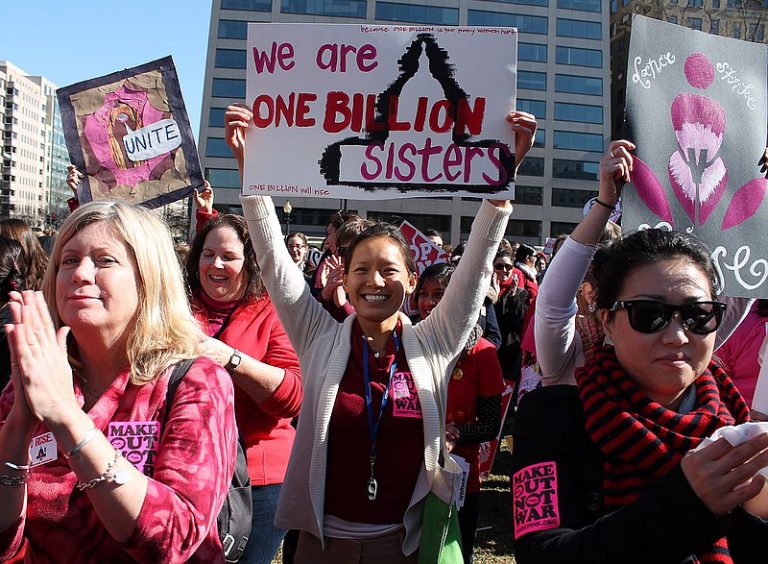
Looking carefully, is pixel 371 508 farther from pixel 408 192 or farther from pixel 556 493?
pixel 408 192

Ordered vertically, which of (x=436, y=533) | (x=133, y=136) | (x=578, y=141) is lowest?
(x=436, y=533)

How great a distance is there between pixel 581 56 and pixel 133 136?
2490 inches

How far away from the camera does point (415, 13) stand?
5919 centimetres

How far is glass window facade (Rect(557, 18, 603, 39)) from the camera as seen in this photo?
6153cm

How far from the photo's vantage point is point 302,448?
268 cm

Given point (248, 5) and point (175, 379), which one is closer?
point (175, 379)

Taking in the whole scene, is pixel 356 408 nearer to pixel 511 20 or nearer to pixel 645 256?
pixel 645 256

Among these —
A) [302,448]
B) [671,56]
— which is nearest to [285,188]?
[302,448]

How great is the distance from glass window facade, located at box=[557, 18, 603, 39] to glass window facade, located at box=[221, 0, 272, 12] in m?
24.9

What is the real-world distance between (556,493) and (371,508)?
3.51 feet

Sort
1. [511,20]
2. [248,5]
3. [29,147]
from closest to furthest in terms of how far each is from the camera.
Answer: [248,5], [511,20], [29,147]

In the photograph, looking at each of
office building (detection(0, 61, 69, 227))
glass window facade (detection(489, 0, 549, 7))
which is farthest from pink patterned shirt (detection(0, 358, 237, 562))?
office building (detection(0, 61, 69, 227))

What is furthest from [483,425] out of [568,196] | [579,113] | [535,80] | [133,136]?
[579,113]

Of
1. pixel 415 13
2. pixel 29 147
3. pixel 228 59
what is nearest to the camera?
pixel 228 59
